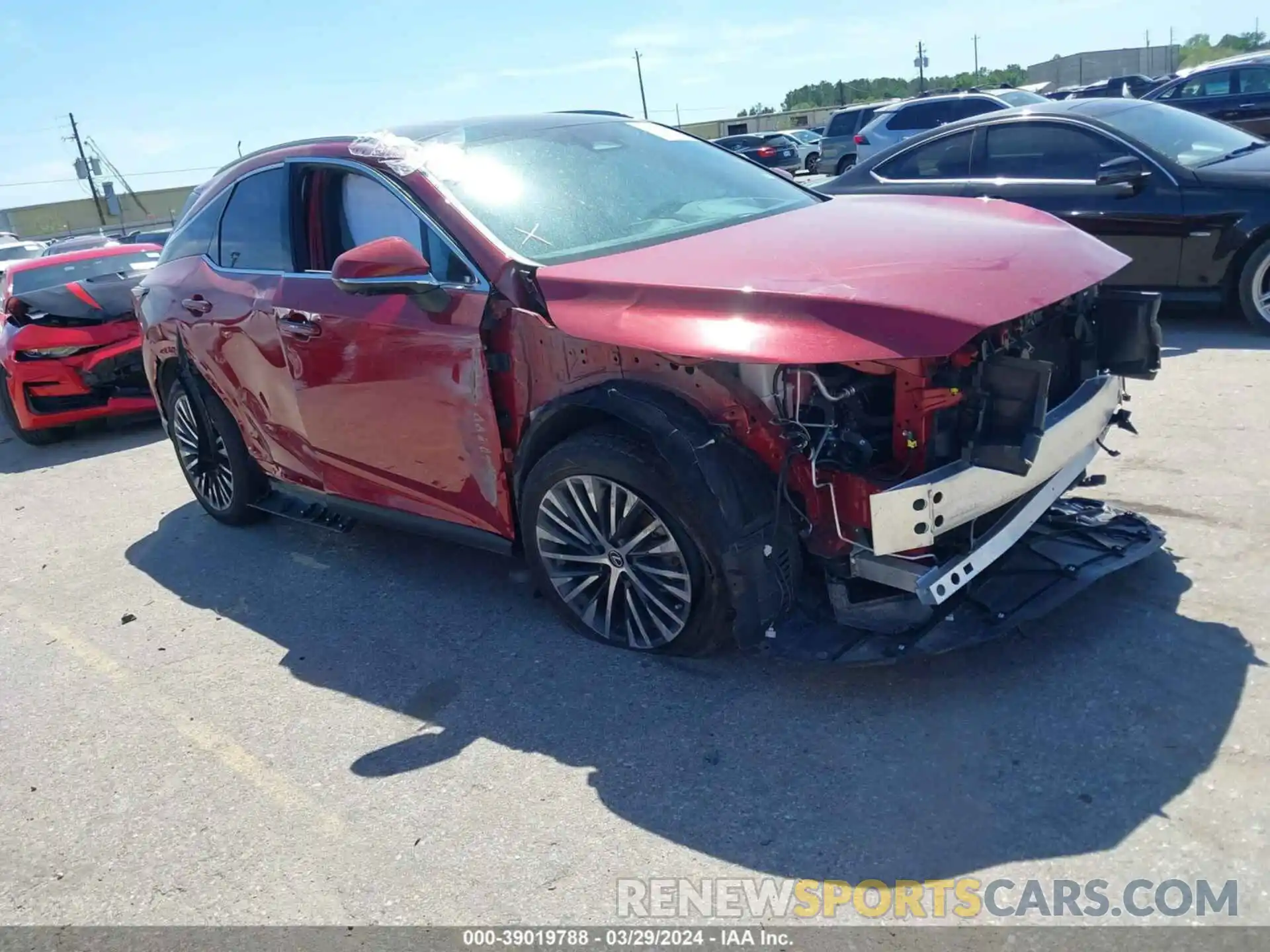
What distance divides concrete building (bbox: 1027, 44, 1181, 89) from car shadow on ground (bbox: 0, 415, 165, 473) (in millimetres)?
58196

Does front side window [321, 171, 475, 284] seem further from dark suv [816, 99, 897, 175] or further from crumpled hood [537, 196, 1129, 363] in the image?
dark suv [816, 99, 897, 175]

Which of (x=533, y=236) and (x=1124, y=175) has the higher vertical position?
(x=533, y=236)

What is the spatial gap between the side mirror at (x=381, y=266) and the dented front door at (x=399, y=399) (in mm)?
185

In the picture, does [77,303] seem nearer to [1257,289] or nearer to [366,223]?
[366,223]

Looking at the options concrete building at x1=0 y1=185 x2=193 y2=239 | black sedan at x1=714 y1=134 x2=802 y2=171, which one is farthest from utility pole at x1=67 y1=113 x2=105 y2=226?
black sedan at x1=714 y1=134 x2=802 y2=171

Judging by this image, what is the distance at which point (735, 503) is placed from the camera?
328cm

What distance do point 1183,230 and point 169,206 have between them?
5381 centimetres

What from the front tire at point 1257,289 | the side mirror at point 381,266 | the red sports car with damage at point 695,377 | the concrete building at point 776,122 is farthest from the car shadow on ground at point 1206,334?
the concrete building at point 776,122

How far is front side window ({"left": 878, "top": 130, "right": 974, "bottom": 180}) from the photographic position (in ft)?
26.9

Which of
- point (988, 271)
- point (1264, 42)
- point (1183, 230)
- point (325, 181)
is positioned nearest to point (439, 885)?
point (988, 271)

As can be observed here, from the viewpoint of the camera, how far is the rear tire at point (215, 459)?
18.1ft

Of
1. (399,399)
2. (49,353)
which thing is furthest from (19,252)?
(399,399)

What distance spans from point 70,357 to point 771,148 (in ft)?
71.6

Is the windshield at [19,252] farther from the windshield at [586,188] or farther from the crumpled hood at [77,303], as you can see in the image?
the windshield at [586,188]
